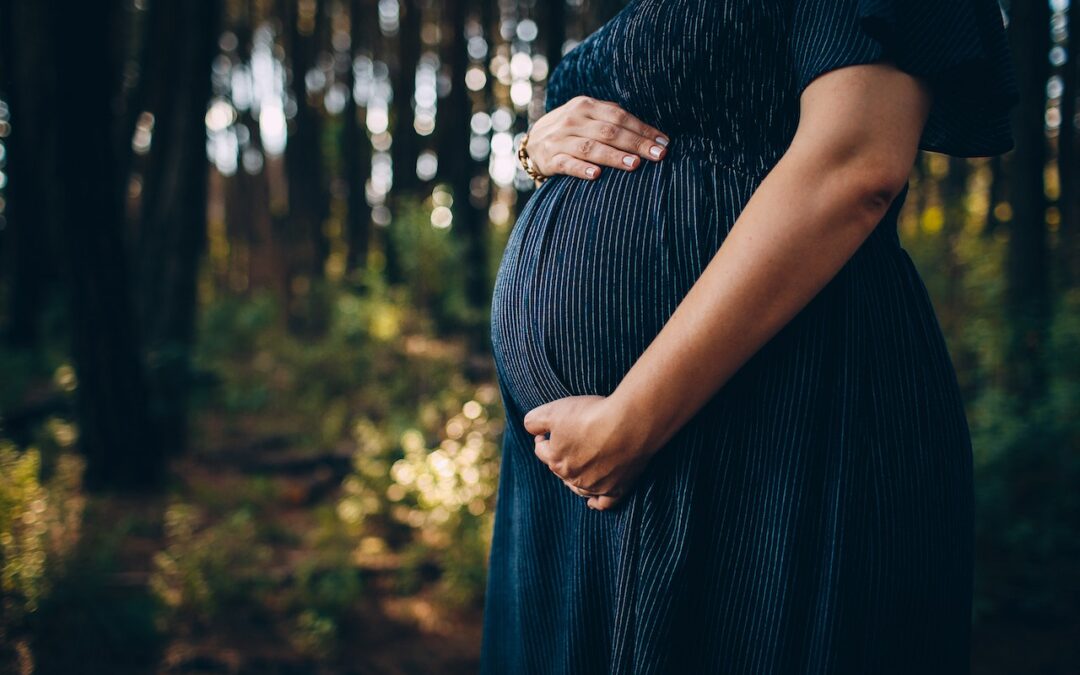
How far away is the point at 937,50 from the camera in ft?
2.46

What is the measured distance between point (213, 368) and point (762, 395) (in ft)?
30.8

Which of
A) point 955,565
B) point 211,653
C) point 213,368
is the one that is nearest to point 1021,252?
point 955,565

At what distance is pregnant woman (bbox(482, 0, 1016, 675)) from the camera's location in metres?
0.76

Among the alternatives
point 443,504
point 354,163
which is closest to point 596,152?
point 443,504

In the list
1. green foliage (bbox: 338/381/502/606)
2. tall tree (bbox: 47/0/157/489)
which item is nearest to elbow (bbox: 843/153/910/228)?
green foliage (bbox: 338/381/502/606)

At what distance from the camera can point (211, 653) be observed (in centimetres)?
322

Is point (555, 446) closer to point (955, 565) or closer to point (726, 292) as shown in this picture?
point (726, 292)

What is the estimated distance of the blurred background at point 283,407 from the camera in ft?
10.8

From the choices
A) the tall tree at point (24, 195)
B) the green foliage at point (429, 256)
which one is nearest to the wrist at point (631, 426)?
the green foliage at point (429, 256)

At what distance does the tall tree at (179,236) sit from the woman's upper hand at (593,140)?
215 inches

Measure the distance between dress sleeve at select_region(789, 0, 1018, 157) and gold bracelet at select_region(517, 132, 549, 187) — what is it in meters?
0.55

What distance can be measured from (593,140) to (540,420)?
0.44m

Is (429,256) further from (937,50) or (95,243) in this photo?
(937,50)

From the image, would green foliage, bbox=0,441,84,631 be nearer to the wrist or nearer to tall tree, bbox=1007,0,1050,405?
the wrist
